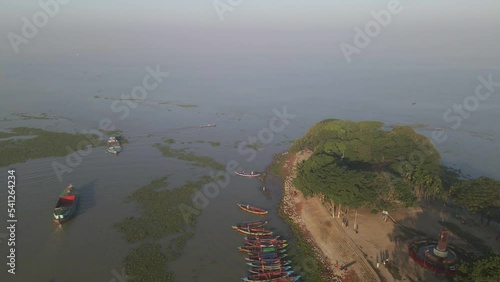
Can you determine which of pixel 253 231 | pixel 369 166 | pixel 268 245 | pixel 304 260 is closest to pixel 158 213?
pixel 253 231

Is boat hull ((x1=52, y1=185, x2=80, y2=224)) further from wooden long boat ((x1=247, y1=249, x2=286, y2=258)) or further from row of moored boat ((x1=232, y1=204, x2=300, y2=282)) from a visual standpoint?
wooden long boat ((x1=247, y1=249, x2=286, y2=258))

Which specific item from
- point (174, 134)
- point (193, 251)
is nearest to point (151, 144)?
point (174, 134)

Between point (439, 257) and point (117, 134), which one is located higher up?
point (117, 134)

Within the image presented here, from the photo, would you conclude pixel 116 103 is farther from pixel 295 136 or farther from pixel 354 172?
pixel 354 172

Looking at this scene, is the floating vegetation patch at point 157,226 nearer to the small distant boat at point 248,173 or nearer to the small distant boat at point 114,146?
the small distant boat at point 248,173

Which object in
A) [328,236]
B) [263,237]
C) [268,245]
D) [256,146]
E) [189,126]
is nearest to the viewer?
[268,245]

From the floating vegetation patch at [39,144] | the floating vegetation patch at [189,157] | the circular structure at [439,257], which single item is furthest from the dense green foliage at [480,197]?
the floating vegetation patch at [39,144]

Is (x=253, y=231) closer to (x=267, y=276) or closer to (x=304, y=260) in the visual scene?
(x=304, y=260)
